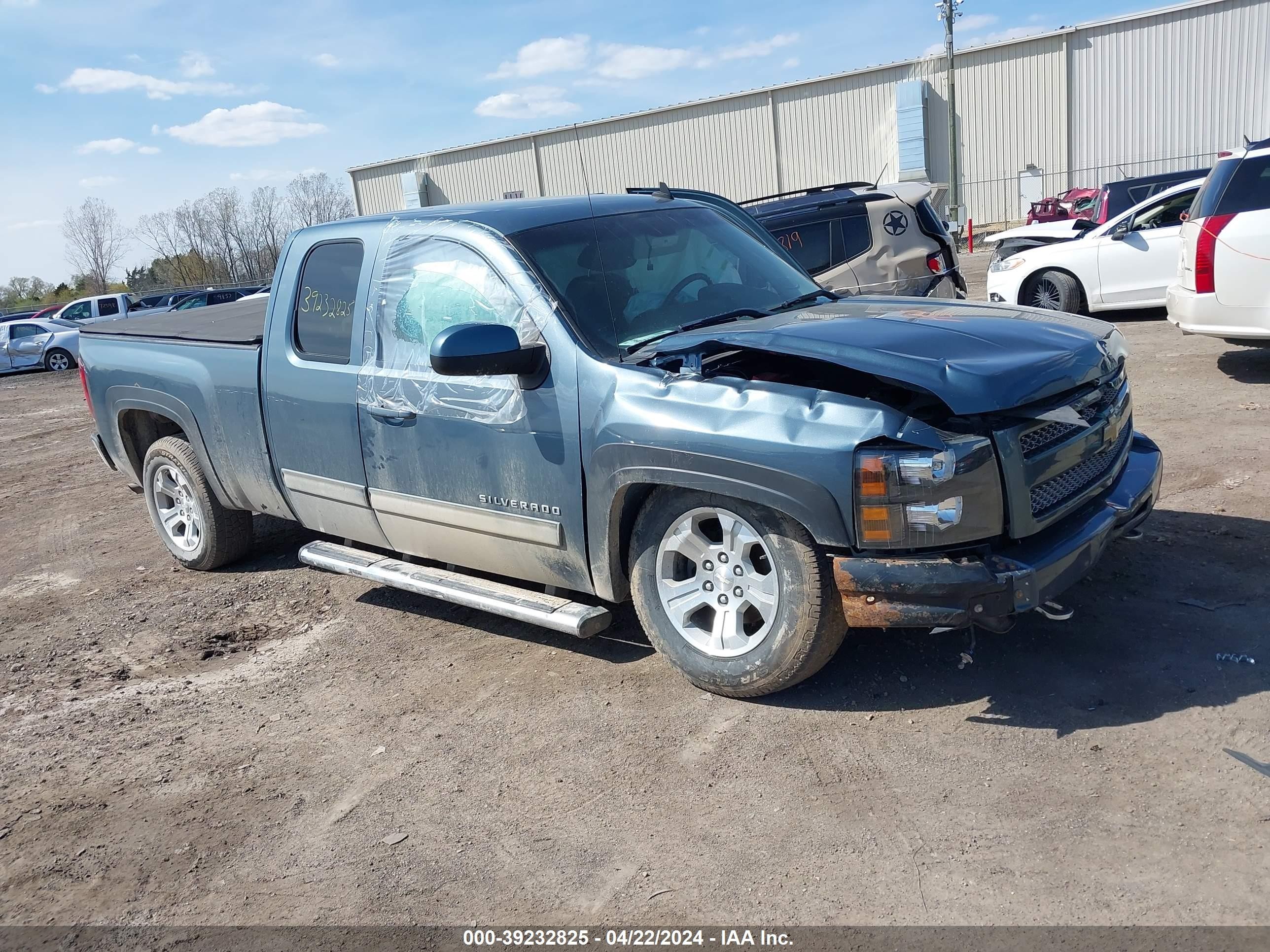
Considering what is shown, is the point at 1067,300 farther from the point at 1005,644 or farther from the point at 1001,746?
the point at 1001,746

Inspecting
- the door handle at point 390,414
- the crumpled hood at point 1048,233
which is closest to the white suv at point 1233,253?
the crumpled hood at point 1048,233

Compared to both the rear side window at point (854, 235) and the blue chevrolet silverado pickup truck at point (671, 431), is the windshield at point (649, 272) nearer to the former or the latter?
the blue chevrolet silverado pickup truck at point (671, 431)

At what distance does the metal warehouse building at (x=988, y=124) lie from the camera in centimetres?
3534

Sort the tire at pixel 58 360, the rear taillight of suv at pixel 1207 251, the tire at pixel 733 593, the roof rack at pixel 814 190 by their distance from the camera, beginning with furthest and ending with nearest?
1. the tire at pixel 58 360
2. the roof rack at pixel 814 190
3. the rear taillight of suv at pixel 1207 251
4. the tire at pixel 733 593

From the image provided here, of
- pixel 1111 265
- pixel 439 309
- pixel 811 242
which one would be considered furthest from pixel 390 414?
pixel 1111 265

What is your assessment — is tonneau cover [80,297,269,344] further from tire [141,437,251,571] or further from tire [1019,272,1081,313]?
tire [1019,272,1081,313]

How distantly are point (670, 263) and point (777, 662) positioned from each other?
1863 millimetres

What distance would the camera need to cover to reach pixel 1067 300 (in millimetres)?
12016

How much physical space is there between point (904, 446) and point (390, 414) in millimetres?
2362

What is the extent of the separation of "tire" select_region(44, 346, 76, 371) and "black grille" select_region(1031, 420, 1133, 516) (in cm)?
2657

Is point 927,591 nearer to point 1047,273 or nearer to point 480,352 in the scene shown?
point 480,352

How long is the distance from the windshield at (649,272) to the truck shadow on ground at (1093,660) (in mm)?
1544

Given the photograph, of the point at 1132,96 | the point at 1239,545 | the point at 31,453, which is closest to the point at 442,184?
the point at 1132,96

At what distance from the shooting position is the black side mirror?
3.88 m
